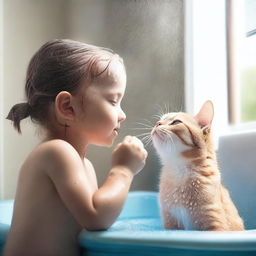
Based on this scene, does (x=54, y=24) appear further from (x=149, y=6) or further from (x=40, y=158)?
(x=40, y=158)

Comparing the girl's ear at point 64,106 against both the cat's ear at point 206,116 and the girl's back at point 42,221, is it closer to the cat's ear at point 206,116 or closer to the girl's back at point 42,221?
the girl's back at point 42,221

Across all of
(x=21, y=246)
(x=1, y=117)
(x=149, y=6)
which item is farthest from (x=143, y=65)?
(x=21, y=246)

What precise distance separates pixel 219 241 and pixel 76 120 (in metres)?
0.34

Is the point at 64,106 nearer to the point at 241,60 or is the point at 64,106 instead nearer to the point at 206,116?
the point at 206,116

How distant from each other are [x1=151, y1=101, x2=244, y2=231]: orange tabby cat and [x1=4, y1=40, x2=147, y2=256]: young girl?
0.09 m

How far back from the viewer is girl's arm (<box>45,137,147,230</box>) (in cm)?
60

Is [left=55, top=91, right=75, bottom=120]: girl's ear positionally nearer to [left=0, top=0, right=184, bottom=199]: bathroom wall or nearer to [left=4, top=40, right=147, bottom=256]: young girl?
[left=4, top=40, right=147, bottom=256]: young girl

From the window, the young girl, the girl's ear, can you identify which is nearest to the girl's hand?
the young girl

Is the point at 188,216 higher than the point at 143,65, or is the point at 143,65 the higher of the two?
the point at 143,65

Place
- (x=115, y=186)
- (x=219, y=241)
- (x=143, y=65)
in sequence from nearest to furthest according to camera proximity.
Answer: (x=219, y=241) → (x=115, y=186) → (x=143, y=65)

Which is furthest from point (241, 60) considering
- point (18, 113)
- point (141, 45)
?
point (18, 113)

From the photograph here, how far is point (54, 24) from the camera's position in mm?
886

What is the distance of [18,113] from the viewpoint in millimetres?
791

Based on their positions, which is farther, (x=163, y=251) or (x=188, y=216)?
(x=188, y=216)
